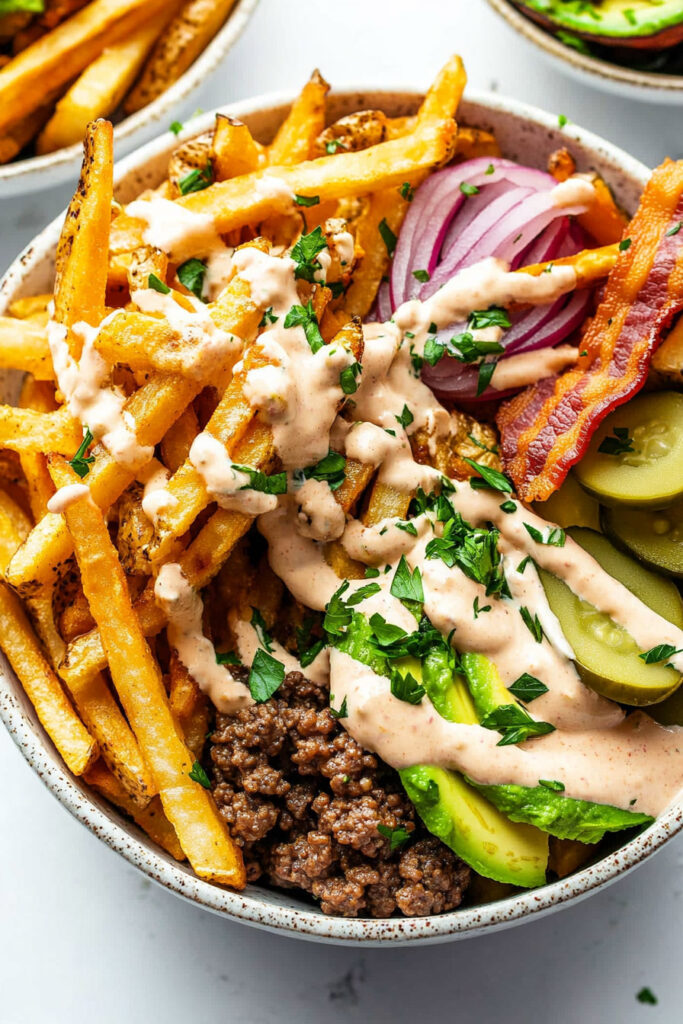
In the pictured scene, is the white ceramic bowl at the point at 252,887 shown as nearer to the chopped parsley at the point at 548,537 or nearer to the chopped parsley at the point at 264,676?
the chopped parsley at the point at 264,676

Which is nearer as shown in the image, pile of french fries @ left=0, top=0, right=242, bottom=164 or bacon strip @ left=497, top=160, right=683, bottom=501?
bacon strip @ left=497, top=160, right=683, bottom=501

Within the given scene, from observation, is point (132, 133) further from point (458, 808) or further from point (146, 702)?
point (458, 808)

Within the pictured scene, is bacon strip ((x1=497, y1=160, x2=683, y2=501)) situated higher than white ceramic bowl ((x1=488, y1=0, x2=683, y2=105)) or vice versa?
white ceramic bowl ((x1=488, y1=0, x2=683, y2=105))

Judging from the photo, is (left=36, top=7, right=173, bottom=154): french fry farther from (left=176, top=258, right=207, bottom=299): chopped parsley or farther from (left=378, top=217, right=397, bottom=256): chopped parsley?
(left=378, top=217, right=397, bottom=256): chopped parsley

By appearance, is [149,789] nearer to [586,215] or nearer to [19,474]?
[19,474]

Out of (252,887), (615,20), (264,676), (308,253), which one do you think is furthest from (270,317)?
(615,20)

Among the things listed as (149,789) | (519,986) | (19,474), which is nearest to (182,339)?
(19,474)

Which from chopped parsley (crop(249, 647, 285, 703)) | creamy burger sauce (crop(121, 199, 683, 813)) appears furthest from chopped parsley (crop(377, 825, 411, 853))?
chopped parsley (crop(249, 647, 285, 703))

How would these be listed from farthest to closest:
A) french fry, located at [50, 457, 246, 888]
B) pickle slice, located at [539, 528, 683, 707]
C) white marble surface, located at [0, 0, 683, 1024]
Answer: white marble surface, located at [0, 0, 683, 1024]
pickle slice, located at [539, 528, 683, 707]
french fry, located at [50, 457, 246, 888]
